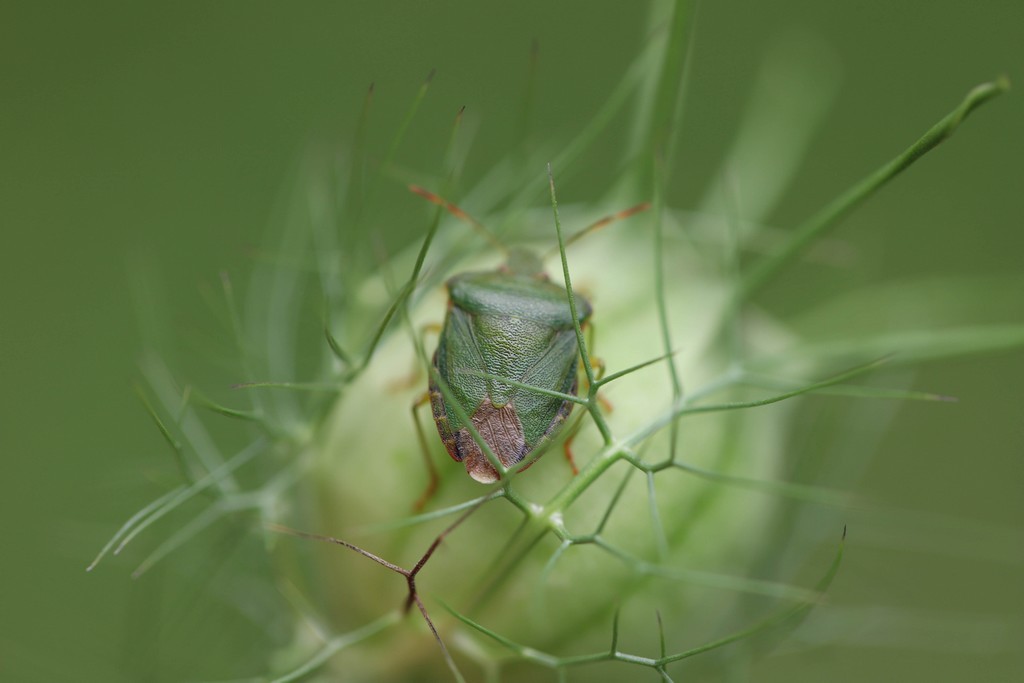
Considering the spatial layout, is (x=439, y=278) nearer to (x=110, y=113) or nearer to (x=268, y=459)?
(x=268, y=459)

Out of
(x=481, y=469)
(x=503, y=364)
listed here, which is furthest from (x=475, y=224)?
(x=481, y=469)

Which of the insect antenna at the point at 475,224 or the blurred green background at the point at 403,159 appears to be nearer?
the insect antenna at the point at 475,224

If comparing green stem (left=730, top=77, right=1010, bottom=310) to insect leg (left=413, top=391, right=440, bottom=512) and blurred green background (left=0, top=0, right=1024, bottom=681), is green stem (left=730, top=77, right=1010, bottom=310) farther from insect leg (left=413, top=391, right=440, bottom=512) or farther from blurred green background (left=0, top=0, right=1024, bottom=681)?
blurred green background (left=0, top=0, right=1024, bottom=681)

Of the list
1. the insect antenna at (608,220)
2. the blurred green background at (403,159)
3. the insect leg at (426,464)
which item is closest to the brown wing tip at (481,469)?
the insect leg at (426,464)

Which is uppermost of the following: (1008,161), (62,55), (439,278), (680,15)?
(62,55)

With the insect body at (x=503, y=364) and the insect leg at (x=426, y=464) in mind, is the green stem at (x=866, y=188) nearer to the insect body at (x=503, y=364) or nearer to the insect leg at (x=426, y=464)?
the insect body at (x=503, y=364)

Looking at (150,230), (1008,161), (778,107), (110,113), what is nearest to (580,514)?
(778,107)

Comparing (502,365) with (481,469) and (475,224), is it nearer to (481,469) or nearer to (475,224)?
(481,469)

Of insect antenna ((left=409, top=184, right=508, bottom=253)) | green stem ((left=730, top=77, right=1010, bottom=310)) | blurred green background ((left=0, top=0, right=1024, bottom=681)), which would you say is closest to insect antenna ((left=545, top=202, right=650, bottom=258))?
insect antenna ((left=409, top=184, right=508, bottom=253))
